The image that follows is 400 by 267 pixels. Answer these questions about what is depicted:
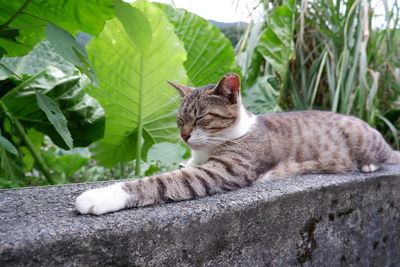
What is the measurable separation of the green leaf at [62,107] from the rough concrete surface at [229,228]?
523mm

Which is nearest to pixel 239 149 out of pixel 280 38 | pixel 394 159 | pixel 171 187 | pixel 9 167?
pixel 171 187

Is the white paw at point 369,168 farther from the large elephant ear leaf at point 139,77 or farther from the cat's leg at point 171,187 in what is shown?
the large elephant ear leaf at point 139,77

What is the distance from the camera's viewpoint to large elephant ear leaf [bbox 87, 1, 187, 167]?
177 cm

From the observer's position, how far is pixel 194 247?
0.84m

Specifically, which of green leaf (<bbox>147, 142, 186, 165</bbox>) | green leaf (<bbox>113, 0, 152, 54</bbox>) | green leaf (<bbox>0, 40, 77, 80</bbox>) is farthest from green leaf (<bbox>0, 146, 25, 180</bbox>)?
green leaf (<bbox>113, 0, 152, 54</bbox>)

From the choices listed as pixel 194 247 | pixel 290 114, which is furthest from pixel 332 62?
pixel 194 247

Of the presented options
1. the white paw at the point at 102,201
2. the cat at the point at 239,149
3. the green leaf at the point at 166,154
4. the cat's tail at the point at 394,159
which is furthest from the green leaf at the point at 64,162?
the cat's tail at the point at 394,159

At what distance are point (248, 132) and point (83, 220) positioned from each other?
800mm

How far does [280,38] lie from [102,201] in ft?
6.69

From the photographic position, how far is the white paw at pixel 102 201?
82 cm

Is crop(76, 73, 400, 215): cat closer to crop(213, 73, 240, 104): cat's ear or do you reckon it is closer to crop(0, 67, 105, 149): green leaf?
crop(213, 73, 240, 104): cat's ear

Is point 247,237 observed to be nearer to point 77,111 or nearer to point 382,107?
point 77,111

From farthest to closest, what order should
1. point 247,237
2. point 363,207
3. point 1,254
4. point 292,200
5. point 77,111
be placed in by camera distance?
point 77,111 → point 363,207 → point 292,200 → point 247,237 → point 1,254

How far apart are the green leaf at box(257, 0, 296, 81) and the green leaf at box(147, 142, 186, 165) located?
122cm
